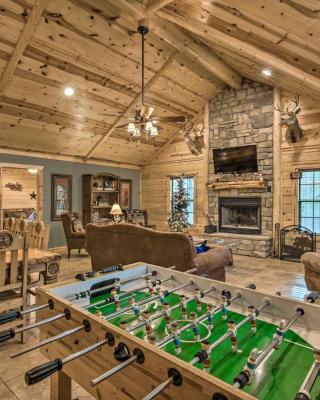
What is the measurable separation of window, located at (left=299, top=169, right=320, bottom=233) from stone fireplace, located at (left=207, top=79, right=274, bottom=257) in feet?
2.32

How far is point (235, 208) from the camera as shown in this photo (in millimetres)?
7793

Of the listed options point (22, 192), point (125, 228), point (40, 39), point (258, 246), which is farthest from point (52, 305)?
point (22, 192)

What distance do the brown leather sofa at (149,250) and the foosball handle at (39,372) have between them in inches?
99.8

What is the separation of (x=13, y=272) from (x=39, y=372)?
198cm

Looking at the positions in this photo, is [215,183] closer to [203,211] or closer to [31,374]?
[203,211]

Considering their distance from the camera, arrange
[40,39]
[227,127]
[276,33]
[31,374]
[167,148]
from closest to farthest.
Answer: [31,374]
[276,33]
[40,39]
[227,127]
[167,148]

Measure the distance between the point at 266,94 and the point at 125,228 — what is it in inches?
209

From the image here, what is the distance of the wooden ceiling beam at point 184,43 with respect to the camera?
4203mm

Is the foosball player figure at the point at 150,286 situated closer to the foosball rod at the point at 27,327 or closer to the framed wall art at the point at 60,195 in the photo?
the foosball rod at the point at 27,327

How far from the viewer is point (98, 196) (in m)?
8.77

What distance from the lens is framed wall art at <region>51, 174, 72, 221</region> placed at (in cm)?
768

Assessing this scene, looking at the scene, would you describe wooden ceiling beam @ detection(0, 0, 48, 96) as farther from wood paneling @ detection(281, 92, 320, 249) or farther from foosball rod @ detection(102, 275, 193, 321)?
wood paneling @ detection(281, 92, 320, 249)

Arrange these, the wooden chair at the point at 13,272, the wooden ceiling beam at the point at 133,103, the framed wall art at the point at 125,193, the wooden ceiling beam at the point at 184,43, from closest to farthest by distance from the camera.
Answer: the wooden chair at the point at 13,272
the wooden ceiling beam at the point at 184,43
the wooden ceiling beam at the point at 133,103
the framed wall art at the point at 125,193

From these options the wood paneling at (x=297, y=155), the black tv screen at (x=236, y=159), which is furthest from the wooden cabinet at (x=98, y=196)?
the wood paneling at (x=297, y=155)
